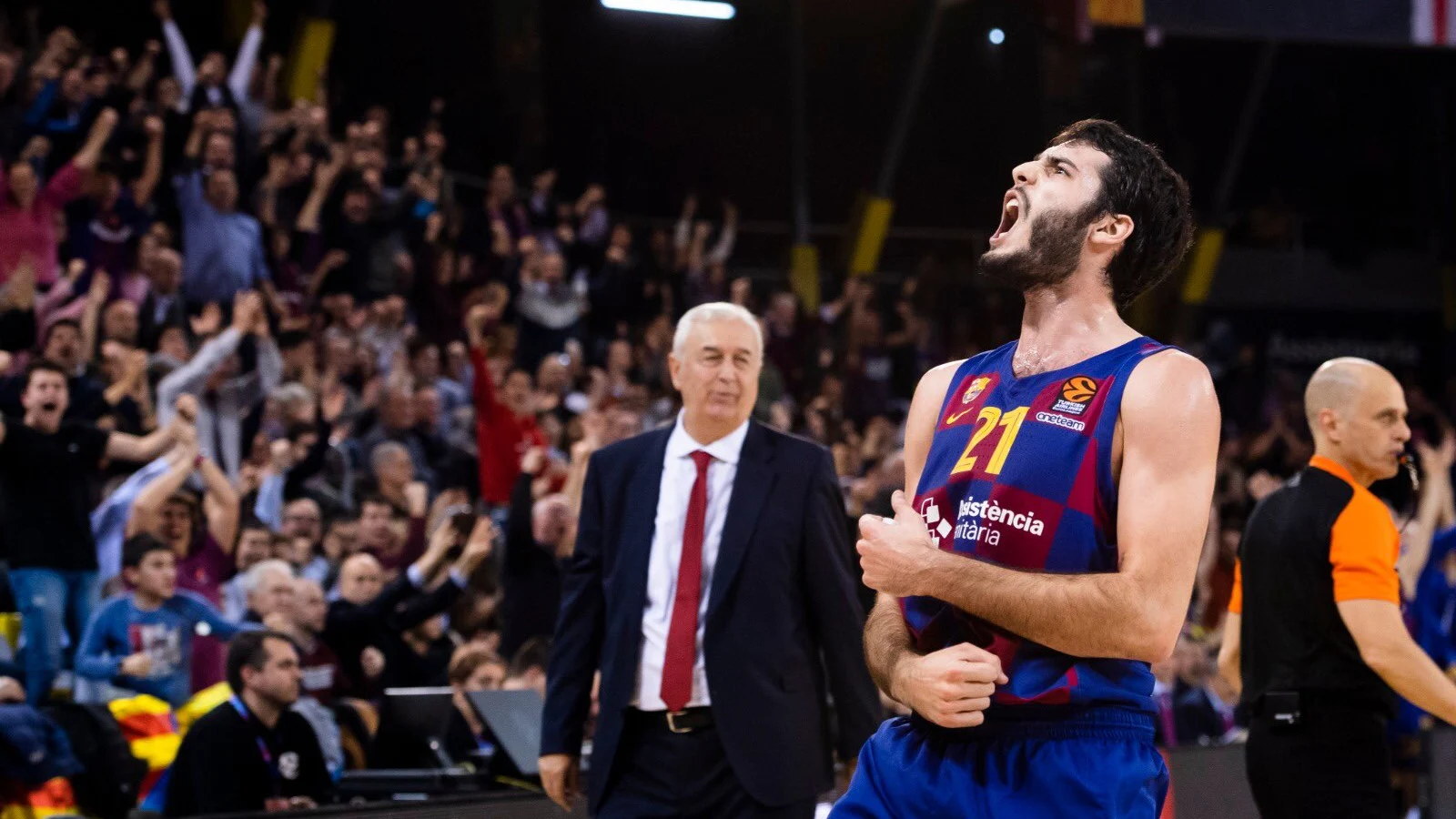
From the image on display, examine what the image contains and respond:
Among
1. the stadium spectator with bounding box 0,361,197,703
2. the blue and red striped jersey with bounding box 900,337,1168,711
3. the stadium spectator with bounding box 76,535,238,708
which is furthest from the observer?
the stadium spectator with bounding box 0,361,197,703

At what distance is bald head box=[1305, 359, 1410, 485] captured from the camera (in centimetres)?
452

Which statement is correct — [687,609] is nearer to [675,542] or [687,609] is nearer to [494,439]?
[675,542]

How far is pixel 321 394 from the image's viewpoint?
9.66 metres

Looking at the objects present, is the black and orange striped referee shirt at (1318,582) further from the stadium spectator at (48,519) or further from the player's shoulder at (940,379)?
the stadium spectator at (48,519)

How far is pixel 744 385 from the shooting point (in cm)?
449

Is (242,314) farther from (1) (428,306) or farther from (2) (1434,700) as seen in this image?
(2) (1434,700)

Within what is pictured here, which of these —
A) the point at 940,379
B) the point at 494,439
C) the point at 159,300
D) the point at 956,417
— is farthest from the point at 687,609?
the point at 159,300

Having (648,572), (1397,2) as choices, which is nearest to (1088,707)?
(648,572)

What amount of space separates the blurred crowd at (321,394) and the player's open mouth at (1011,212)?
3.67 m

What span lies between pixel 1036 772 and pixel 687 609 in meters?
1.83

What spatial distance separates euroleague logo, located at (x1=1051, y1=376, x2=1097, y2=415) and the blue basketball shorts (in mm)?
461

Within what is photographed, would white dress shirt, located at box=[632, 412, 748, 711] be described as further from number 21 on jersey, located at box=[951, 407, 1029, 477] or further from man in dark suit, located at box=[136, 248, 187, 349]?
man in dark suit, located at box=[136, 248, 187, 349]

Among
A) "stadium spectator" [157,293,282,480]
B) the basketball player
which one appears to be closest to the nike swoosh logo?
the basketball player

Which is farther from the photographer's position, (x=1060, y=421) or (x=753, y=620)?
(x=753, y=620)
